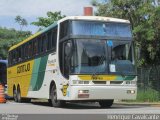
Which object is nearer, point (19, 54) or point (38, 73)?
point (38, 73)

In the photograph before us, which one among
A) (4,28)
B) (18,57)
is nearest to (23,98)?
(18,57)

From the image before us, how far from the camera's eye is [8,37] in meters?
87.9

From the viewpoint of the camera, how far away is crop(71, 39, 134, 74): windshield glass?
64.4 feet

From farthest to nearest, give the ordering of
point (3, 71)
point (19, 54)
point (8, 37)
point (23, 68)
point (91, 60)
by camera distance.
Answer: point (8, 37)
point (3, 71)
point (19, 54)
point (23, 68)
point (91, 60)

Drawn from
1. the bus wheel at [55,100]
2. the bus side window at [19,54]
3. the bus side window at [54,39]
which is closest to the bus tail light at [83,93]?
the bus wheel at [55,100]

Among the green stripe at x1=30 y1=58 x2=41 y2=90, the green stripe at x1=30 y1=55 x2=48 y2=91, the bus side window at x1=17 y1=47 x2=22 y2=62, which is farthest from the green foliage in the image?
the green stripe at x1=30 y1=55 x2=48 y2=91

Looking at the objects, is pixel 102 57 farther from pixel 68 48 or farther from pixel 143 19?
pixel 143 19

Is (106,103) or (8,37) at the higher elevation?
(8,37)

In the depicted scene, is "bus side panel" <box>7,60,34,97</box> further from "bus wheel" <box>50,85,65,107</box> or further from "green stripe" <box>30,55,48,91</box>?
"bus wheel" <box>50,85,65,107</box>

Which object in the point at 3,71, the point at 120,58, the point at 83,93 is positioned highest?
the point at 3,71

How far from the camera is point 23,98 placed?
99.8 ft

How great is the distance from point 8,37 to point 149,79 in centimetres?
5964

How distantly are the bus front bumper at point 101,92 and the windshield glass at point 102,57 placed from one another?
0.63 m

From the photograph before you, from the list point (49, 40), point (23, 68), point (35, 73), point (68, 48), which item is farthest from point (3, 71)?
point (68, 48)
